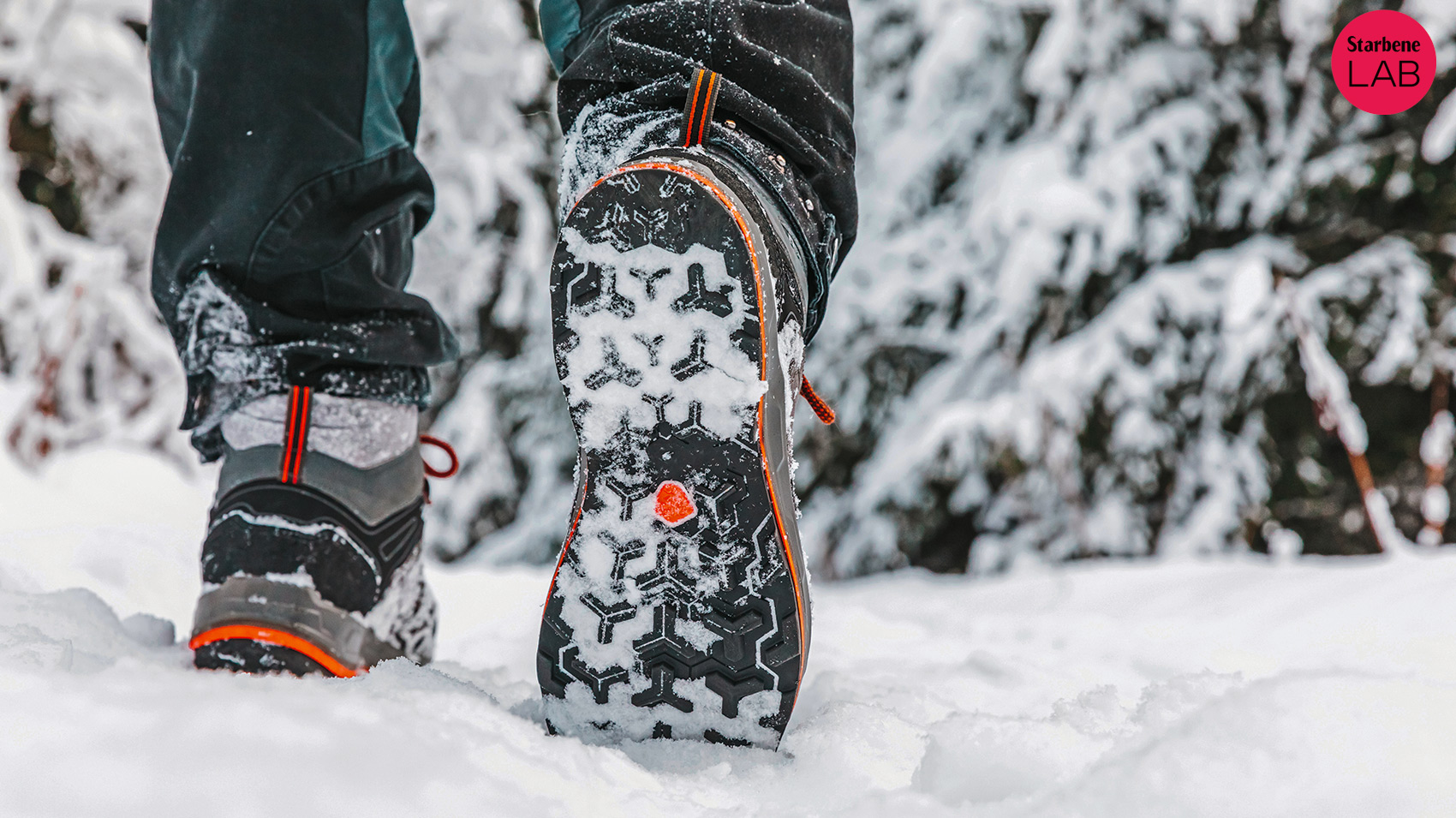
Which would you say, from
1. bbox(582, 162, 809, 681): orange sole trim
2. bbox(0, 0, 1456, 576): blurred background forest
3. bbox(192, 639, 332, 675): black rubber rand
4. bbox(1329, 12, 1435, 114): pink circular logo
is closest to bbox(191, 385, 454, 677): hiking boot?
bbox(192, 639, 332, 675): black rubber rand

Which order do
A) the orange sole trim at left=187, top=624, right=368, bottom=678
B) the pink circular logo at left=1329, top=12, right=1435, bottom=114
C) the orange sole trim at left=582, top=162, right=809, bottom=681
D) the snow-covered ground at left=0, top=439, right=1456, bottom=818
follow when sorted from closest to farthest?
the snow-covered ground at left=0, top=439, right=1456, bottom=818 < the orange sole trim at left=582, top=162, right=809, bottom=681 < the orange sole trim at left=187, top=624, right=368, bottom=678 < the pink circular logo at left=1329, top=12, right=1435, bottom=114

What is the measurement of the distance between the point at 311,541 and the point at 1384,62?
3.05 metres

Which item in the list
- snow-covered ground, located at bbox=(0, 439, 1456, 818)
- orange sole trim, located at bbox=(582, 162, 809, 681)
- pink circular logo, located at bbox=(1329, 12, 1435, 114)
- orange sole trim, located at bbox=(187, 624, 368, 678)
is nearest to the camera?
snow-covered ground, located at bbox=(0, 439, 1456, 818)

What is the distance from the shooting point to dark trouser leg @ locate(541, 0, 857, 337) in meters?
0.66

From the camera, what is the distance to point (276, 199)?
767 millimetres

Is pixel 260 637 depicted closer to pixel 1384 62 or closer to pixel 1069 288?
pixel 1069 288

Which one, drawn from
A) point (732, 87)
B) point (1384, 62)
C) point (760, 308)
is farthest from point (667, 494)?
point (1384, 62)

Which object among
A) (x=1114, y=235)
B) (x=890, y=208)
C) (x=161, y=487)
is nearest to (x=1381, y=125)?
(x=1114, y=235)

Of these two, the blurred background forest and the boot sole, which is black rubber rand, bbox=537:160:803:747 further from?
the blurred background forest

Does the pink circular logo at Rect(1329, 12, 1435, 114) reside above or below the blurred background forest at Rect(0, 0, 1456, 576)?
above

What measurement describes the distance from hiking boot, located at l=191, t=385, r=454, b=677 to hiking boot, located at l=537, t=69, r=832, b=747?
0.22 metres

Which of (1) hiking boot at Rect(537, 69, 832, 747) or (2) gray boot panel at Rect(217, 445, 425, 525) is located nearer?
(1) hiking boot at Rect(537, 69, 832, 747)

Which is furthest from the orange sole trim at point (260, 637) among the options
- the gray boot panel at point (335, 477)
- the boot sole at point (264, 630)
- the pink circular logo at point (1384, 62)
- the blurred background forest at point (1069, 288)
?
the pink circular logo at point (1384, 62)

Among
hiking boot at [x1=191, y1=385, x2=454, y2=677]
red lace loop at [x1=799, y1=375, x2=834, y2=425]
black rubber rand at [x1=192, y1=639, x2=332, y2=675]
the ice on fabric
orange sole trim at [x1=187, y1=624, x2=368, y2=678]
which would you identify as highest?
red lace loop at [x1=799, y1=375, x2=834, y2=425]
